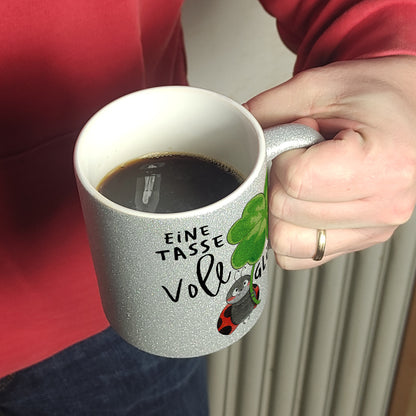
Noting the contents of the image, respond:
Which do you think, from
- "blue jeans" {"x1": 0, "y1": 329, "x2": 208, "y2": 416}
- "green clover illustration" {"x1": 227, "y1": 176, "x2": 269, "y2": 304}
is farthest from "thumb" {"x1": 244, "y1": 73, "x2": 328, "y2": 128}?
"blue jeans" {"x1": 0, "y1": 329, "x2": 208, "y2": 416}

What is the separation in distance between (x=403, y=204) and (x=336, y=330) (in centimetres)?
57

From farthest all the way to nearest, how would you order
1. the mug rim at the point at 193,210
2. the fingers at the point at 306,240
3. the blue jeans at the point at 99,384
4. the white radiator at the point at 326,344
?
the white radiator at the point at 326,344, the blue jeans at the point at 99,384, the fingers at the point at 306,240, the mug rim at the point at 193,210

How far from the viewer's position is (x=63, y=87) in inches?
22.0

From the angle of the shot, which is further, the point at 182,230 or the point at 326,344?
the point at 326,344

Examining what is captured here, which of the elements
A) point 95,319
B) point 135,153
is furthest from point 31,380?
point 135,153

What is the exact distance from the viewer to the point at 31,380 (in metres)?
0.76

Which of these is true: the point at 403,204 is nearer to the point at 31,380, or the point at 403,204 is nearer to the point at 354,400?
the point at 31,380

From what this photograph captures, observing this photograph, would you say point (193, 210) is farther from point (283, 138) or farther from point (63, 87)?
point (63, 87)

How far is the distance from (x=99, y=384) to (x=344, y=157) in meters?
0.44

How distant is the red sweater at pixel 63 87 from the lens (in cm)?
53

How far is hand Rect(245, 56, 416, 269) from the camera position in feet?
1.59

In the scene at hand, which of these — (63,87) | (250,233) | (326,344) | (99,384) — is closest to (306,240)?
(250,233)

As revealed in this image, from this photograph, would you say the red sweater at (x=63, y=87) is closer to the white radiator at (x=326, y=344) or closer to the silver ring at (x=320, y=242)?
the silver ring at (x=320, y=242)

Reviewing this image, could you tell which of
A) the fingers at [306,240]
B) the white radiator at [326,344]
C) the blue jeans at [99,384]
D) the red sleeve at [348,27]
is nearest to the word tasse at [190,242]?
the fingers at [306,240]
